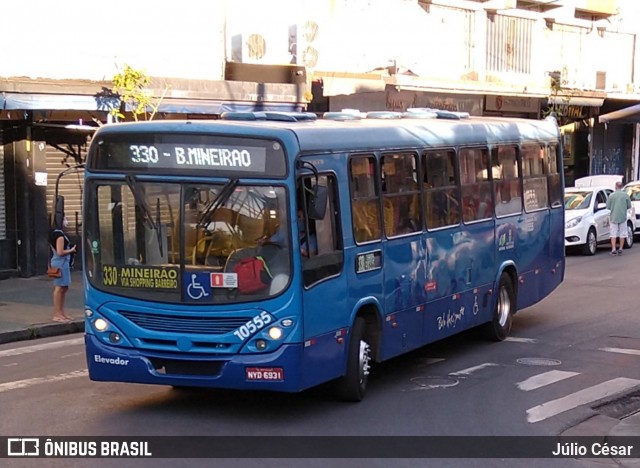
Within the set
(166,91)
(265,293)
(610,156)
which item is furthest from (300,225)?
(610,156)

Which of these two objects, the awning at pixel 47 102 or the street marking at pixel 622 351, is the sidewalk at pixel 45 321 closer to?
the street marking at pixel 622 351

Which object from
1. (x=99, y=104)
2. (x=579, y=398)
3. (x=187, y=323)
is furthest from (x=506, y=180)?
(x=99, y=104)

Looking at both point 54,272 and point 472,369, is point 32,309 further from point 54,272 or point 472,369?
point 472,369

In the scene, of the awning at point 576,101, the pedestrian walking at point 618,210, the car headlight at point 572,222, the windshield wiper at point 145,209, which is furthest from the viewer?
the awning at point 576,101

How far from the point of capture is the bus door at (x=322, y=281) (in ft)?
30.5

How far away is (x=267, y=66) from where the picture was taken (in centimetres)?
2523

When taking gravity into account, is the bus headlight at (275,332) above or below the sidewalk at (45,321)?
above

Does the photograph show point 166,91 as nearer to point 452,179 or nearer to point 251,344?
point 452,179

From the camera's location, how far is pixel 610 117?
36.6 metres

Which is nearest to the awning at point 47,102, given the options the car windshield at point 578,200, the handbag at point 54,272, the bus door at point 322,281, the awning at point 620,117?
the handbag at point 54,272

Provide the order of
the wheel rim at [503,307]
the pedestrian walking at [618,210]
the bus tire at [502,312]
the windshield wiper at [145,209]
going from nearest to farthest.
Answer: the windshield wiper at [145,209], the bus tire at [502,312], the wheel rim at [503,307], the pedestrian walking at [618,210]

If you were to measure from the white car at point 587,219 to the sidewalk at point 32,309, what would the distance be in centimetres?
1238

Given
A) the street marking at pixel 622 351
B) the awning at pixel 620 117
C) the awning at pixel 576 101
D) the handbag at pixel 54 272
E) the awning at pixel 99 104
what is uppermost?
the awning at pixel 576 101

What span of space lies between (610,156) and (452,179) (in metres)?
31.4
